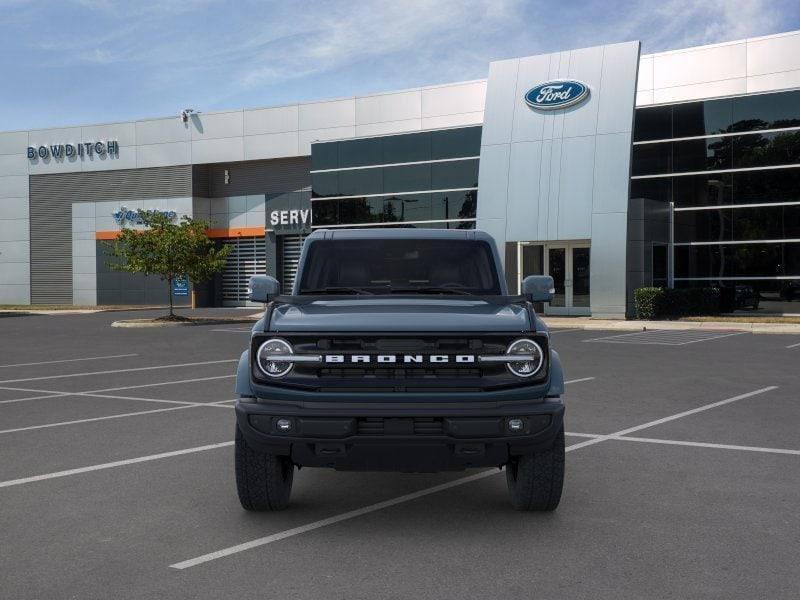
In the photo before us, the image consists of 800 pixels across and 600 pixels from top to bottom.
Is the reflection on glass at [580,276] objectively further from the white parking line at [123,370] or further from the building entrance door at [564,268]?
the white parking line at [123,370]

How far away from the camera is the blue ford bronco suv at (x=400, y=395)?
16.4 ft

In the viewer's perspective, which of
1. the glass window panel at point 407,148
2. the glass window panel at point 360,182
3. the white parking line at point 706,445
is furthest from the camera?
the glass window panel at point 360,182

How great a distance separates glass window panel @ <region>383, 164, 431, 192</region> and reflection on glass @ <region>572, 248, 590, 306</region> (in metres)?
7.61

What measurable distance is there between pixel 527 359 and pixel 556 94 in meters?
27.9

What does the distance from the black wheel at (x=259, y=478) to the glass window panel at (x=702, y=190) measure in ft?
93.3

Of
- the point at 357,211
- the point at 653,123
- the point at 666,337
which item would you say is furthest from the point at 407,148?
the point at 666,337

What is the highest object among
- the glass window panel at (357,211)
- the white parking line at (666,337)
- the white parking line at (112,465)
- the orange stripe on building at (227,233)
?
the glass window panel at (357,211)

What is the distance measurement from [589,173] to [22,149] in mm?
34455

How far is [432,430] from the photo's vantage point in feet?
16.4

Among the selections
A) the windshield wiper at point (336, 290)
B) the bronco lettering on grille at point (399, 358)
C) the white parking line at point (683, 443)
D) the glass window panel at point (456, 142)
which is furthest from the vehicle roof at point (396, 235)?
the glass window panel at point (456, 142)

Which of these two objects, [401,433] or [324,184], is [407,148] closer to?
[324,184]

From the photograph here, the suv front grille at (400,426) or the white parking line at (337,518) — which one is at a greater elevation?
the suv front grille at (400,426)

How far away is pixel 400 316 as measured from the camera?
212 inches

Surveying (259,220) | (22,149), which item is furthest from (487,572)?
(22,149)
